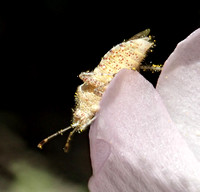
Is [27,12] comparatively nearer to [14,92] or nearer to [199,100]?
[14,92]

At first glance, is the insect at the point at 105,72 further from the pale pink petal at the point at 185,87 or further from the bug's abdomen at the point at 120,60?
the pale pink petal at the point at 185,87

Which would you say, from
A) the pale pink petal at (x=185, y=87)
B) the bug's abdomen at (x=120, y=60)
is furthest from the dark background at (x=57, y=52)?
the pale pink petal at (x=185, y=87)

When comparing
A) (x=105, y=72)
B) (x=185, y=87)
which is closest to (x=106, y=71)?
(x=105, y=72)

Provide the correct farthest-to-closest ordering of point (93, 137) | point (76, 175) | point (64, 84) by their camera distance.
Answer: point (64, 84) → point (76, 175) → point (93, 137)

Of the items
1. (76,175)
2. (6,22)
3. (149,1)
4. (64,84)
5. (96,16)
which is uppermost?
(149,1)

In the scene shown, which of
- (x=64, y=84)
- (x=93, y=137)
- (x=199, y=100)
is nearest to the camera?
(x=93, y=137)

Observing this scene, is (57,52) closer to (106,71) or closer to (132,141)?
(106,71)

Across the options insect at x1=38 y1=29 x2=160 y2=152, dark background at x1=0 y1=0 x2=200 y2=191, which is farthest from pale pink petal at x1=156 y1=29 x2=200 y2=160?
dark background at x1=0 y1=0 x2=200 y2=191

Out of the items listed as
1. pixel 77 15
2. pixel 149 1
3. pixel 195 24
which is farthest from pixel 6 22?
pixel 195 24
